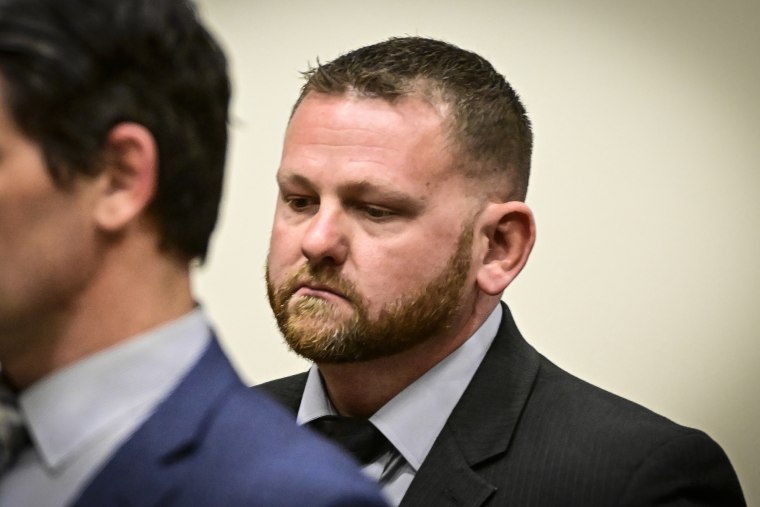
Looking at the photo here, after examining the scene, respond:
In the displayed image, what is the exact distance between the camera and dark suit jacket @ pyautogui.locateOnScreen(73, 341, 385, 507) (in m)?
0.77

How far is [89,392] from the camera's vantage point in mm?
809

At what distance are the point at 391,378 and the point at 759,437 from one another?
0.94 meters

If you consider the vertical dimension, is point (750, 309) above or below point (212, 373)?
below

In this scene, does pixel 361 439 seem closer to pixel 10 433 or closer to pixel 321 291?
pixel 321 291

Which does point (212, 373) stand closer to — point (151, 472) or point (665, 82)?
point (151, 472)

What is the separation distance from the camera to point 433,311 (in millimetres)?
1499

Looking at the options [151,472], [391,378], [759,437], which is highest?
[151,472]

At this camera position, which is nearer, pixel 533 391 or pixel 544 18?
pixel 533 391

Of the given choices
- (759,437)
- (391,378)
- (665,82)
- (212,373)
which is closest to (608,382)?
(759,437)

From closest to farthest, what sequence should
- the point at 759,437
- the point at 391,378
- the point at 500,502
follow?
the point at 500,502 → the point at 391,378 → the point at 759,437

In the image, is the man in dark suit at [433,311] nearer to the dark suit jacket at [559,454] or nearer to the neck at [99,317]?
the dark suit jacket at [559,454]

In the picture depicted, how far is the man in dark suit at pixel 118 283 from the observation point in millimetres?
775

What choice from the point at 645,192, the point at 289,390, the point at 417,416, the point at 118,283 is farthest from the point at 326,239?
the point at 645,192

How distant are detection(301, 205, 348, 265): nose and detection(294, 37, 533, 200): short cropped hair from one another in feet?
0.64
